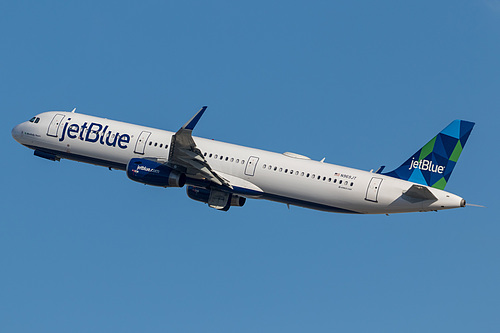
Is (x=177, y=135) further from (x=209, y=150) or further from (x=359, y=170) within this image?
(x=359, y=170)

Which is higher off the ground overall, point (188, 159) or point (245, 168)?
point (245, 168)

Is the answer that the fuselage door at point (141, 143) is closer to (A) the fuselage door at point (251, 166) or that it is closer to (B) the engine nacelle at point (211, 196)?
(B) the engine nacelle at point (211, 196)

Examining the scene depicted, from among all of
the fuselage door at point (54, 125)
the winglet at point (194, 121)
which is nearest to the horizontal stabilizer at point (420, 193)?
the winglet at point (194, 121)

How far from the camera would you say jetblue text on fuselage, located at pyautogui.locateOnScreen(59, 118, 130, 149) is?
2527 inches

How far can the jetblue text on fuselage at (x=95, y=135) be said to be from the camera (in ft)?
211

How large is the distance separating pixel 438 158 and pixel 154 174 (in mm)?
19636

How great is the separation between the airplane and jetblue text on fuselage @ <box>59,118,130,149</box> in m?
0.07

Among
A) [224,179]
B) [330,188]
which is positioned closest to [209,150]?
[224,179]

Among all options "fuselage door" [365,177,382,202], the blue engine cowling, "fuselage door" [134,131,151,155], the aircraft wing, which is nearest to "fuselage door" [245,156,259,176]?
the aircraft wing

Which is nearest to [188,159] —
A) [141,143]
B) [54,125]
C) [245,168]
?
[245,168]

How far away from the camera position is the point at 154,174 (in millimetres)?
60656

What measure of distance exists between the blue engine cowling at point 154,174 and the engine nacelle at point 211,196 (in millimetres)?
3013

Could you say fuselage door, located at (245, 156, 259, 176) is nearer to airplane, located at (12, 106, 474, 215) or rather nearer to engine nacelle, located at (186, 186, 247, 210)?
airplane, located at (12, 106, 474, 215)

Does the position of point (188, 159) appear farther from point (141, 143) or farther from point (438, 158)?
point (438, 158)
